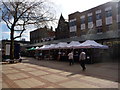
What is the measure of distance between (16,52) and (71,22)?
65.6ft

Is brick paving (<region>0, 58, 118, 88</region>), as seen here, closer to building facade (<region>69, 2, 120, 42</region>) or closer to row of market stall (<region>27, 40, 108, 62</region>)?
row of market stall (<region>27, 40, 108, 62</region>)

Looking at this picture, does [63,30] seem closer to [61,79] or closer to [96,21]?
[96,21]

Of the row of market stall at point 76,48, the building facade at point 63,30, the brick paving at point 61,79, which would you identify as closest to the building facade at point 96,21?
the building facade at point 63,30

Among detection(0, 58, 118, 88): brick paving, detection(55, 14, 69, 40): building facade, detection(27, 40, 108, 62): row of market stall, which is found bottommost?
detection(0, 58, 118, 88): brick paving

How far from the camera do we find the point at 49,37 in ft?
144

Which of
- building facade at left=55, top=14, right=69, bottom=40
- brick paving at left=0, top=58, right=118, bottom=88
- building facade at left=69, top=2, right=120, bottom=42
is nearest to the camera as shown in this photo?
brick paving at left=0, top=58, right=118, bottom=88

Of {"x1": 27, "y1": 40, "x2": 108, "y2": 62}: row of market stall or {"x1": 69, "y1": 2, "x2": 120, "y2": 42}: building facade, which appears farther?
{"x1": 69, "y1": 2, "x2": 120, "y2": 42}: building facade

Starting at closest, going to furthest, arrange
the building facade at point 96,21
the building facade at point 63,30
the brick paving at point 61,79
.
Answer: the brick paving at point 61,79, the building facade at point 96,21, the building facade at point 63,30

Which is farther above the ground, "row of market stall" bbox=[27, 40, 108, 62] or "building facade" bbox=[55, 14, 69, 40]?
"building facade" bbox=[55, 14, 69, 40]

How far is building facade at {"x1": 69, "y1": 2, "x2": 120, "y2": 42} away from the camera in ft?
83.6

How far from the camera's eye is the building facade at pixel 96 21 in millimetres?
25469

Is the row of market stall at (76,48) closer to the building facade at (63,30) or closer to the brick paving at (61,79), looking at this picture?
Result: the brick paving at (61,79)

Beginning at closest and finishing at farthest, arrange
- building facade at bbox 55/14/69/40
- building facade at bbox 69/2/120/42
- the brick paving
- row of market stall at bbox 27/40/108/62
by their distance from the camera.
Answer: the brick paving < row of market stall at bbox 27/40/108/62 < building facade at bbox 69/2/120/42 < building facade at bbox 55/14/69/40

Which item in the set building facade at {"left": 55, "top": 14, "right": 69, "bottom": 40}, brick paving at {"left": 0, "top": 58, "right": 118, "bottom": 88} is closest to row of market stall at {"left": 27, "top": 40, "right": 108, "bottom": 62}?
brick paving at {"left": 0, "top": 58, "right": 118, "bottom": 88}
